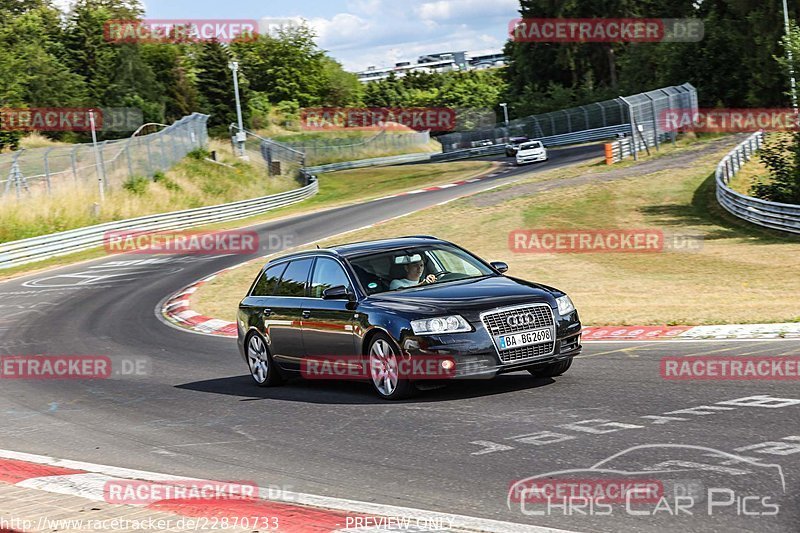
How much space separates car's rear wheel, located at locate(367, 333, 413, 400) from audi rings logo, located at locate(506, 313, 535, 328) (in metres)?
1.10

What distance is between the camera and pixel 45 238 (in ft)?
119

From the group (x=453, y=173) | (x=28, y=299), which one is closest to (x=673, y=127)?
(x=453, y=173)

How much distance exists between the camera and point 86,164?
4525 cm

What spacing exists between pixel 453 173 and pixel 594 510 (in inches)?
2296

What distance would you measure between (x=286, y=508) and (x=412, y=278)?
492cm

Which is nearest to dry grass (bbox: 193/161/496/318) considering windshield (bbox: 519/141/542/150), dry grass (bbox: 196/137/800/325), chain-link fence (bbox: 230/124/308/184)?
chain-link fence (bbox: 230/124/308/184)

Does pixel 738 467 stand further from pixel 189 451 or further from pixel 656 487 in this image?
pixel 189 451

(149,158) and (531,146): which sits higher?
(149,158)

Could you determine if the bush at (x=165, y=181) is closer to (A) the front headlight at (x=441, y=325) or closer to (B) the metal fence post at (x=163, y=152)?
(B) the metal fence post at (x=163, y=152)

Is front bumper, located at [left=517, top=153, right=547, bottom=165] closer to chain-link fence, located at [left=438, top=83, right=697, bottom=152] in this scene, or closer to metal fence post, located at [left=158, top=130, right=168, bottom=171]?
chain-link fence, located at [left=438, top=83, right=697, bottom=152]

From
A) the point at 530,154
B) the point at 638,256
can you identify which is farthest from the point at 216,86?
the point at 638,256

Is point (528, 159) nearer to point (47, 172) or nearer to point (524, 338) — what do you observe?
point (47, 172)

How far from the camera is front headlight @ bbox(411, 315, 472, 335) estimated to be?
10.0m

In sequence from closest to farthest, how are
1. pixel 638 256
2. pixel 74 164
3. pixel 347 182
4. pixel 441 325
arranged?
1. pixel 441 325
2. pixel 638 256
3. pixel 74 164
4. pixel 347 182
